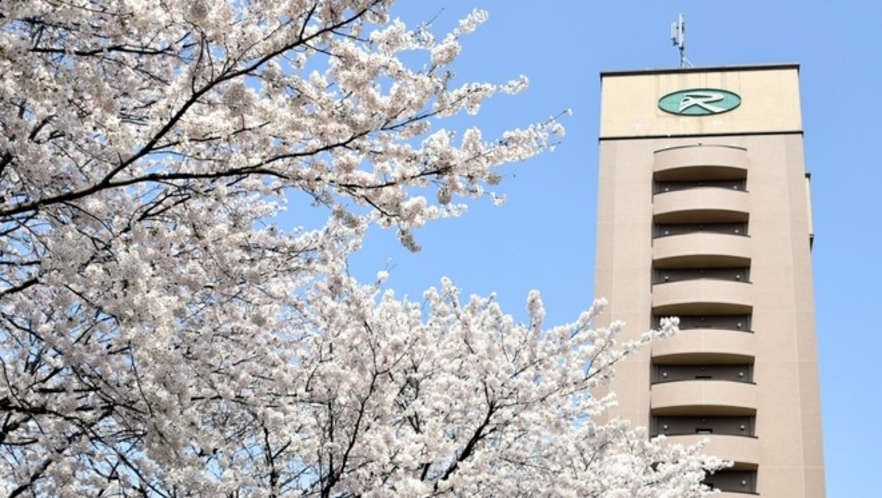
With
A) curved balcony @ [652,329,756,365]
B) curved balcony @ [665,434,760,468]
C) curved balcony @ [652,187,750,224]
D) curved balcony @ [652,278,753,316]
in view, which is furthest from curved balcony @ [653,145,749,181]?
curved balcony @ [665,434,760,468]

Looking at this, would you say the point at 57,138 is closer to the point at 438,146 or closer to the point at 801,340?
the point at 438,146

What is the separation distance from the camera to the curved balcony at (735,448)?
24500 millimetres

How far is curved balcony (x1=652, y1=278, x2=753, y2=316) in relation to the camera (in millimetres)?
26672

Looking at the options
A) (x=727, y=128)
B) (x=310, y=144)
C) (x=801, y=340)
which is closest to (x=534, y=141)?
(x=310, y=144)

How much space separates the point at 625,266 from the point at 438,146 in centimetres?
2402

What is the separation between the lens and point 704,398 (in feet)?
82.7

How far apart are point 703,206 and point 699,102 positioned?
156 inches

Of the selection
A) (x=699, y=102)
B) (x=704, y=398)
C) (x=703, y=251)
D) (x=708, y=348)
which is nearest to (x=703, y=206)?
(x=703, y=251)

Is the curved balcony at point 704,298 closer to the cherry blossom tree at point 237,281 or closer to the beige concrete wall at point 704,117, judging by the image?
the beige concrete wall at point 704,117

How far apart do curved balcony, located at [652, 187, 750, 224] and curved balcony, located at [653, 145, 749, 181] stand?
0.64 m

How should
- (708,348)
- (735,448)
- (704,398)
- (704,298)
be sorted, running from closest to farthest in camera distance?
1. (735,448)
2. (704,398)
3. (708,348)
4. (704,298)

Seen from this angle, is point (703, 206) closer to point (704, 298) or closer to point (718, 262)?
point (718, 262)

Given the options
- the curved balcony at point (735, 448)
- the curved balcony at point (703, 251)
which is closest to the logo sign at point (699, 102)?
the curved balcony at point (703, 251)

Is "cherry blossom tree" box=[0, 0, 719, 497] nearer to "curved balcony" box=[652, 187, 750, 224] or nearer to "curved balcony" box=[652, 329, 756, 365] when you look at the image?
"curved balcony" box=[652, 329, 756, 365]
